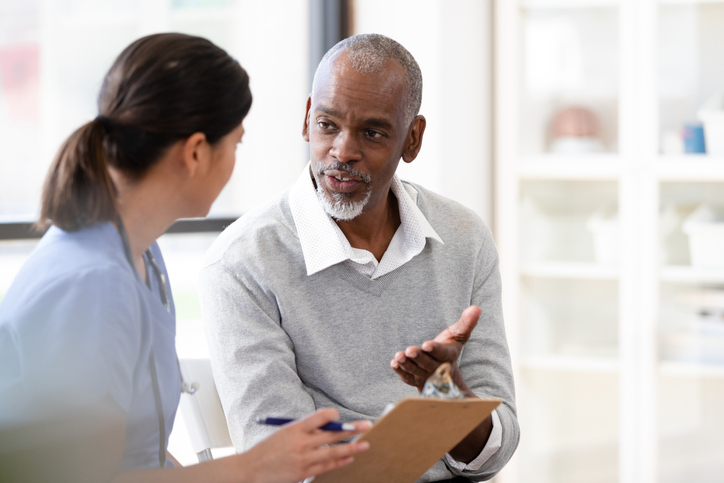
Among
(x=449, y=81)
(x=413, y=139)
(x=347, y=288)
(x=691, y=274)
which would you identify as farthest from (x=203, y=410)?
(x=691, y=274)

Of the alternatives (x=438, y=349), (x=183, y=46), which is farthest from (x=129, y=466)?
(x=183, y=46)

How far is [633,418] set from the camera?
2439 mm

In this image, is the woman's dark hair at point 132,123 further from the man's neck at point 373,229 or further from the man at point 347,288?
the man's neck at point 373,229

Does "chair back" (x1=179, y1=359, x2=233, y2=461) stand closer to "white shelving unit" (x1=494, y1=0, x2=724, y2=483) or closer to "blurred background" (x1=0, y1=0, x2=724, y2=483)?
"blurred background" (x1=0, y1=0, x2=724, y2=483)

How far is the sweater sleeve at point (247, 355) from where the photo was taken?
1.23 m

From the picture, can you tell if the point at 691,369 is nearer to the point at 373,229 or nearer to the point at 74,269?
the point at 373,229

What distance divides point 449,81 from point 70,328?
1767 mm

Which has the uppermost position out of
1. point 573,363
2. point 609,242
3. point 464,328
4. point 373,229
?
point 373,229

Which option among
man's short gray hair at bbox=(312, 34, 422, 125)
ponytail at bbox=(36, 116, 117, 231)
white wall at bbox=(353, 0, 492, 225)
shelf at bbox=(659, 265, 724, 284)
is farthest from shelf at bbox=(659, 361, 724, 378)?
ponytail at bbox=(36, 116, 117, 231)

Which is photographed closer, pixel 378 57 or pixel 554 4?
pixel 378 57

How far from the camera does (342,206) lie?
138 centimetres

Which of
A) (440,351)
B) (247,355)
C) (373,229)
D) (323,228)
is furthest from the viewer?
(373,229)

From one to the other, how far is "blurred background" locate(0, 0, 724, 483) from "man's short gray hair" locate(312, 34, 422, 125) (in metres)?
A: 0.90

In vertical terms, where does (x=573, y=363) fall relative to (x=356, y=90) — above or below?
below
